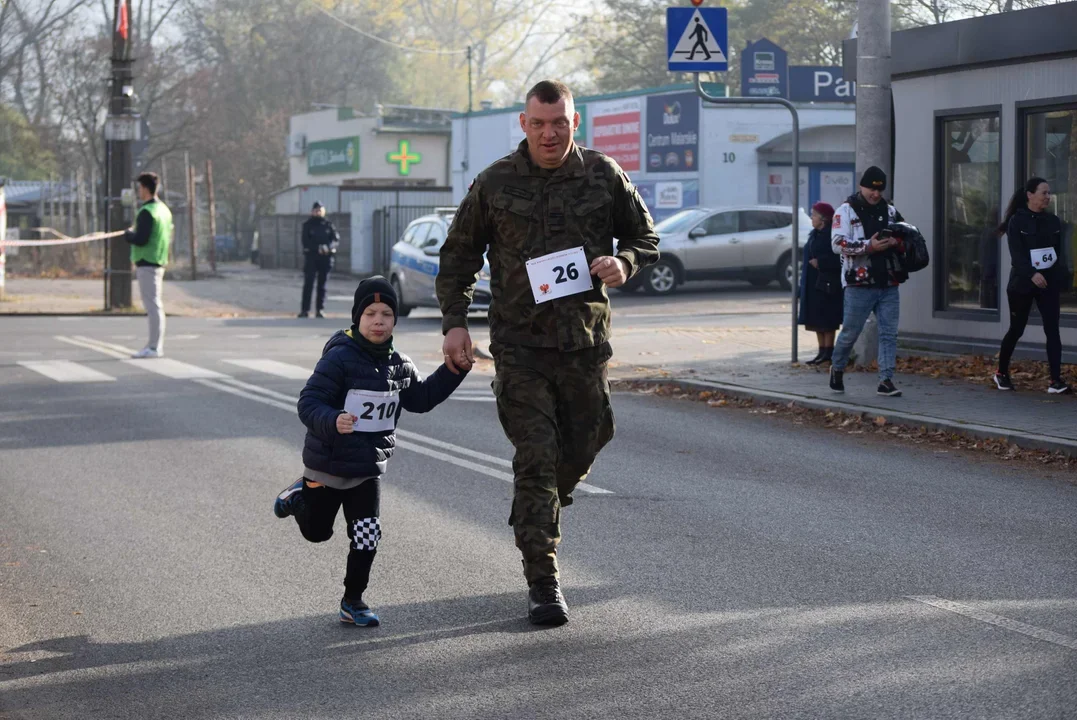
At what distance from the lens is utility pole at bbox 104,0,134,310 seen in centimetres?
2531

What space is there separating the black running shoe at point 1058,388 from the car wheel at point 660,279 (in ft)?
57.4

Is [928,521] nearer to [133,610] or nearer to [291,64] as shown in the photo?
[133,610]

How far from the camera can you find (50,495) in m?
8.70

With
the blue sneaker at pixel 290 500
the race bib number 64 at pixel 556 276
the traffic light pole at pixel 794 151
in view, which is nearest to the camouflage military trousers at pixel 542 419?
the race bib number 64 at pixel 556 276

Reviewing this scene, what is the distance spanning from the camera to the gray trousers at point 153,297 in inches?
672

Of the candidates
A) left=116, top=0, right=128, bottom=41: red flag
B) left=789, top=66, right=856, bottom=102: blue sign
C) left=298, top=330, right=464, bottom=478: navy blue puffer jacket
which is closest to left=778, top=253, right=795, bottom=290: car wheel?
left=789, top=66, right=856, bottom=102: blue sign

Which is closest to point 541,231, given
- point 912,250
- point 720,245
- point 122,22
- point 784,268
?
point 912,250

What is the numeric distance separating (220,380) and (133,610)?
907cm

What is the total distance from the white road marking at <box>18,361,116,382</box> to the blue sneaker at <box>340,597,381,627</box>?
979cm

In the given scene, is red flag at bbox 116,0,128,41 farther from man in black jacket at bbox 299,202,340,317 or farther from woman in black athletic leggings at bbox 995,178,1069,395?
woman in black athletic leggings at bbox 995,178,1069,395

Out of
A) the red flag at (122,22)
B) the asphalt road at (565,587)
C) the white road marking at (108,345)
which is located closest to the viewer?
the asphalt road at (565,587)

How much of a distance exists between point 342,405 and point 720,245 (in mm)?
24966

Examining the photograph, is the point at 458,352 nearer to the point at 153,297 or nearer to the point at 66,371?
the point at 66,371

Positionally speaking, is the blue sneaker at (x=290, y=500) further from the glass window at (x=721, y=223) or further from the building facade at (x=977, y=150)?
the glass window at (x=721, y=223)
